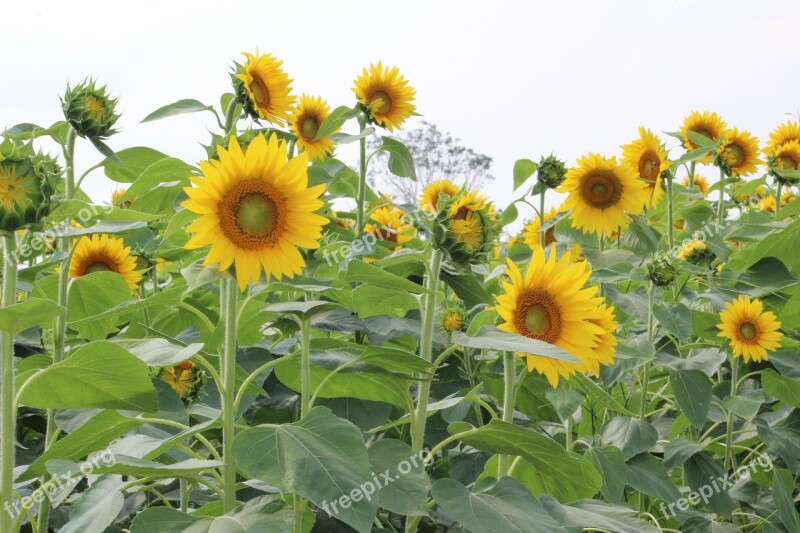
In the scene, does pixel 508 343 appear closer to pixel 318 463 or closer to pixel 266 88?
pixel 318 463

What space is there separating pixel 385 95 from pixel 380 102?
0.16 feet

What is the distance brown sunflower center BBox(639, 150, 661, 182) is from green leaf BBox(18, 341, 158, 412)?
71.6 inches

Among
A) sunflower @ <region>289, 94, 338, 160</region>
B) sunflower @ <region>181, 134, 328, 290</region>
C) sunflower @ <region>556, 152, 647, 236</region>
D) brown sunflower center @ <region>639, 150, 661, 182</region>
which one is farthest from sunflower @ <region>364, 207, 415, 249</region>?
sunflower @ <region>181, 134, 328, 290</region>

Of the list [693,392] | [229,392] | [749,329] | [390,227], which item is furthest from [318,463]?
[390,227]

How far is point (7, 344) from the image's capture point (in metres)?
1.18

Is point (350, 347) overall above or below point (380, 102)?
below

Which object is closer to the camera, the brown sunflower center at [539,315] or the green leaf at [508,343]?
the green leaf at [508,343]

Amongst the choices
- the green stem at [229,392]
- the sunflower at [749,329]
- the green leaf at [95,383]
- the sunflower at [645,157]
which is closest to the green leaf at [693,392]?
the sunflower at [749,329]

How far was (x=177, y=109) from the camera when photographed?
5.65 feet

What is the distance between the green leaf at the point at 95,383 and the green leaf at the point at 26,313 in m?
0.09

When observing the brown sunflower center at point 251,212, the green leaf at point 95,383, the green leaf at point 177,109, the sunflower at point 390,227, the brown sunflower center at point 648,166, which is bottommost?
the green leaf at point 95,383

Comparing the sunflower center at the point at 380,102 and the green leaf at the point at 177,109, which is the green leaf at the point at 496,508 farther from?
the sunflower center at the point at 380,102

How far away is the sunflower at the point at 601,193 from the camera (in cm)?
241

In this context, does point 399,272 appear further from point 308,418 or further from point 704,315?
point 704,315
